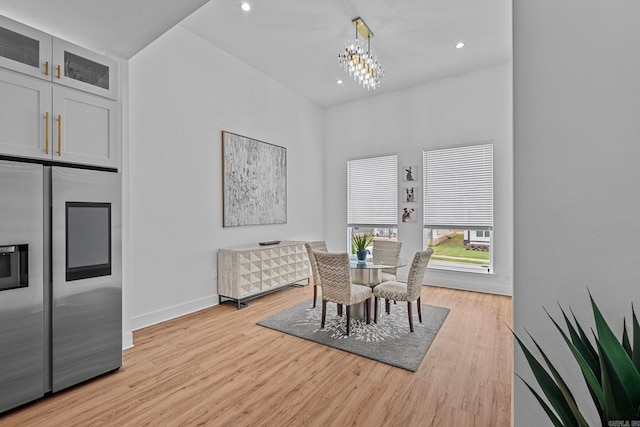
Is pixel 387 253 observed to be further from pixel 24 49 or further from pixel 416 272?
pixel 24 49

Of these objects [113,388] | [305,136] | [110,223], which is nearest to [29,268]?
[110,223]

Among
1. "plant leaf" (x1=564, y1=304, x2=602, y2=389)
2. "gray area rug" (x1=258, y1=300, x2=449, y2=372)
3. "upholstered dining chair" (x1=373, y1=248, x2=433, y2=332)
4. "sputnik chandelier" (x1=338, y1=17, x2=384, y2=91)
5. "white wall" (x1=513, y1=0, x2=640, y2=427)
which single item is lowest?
"gray area rug" (x1=258, y1=300, x2=449, y2=372)

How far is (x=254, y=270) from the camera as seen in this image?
13.8ft

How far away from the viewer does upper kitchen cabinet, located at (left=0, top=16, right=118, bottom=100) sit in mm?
1968

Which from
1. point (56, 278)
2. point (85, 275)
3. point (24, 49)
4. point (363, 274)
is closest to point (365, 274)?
point (363, 274)

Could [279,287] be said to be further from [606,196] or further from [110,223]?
[606,196]

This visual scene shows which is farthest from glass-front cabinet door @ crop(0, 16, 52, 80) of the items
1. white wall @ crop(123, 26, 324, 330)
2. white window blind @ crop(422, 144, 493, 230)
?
white window blind @ crop(422, 144, 493, 230)

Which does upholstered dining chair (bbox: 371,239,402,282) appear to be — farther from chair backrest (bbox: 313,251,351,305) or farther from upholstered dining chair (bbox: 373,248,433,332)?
chair backrest (bbox: 313,251,351,305)

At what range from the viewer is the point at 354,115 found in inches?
240

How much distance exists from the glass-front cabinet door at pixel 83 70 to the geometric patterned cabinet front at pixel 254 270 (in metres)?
2.33

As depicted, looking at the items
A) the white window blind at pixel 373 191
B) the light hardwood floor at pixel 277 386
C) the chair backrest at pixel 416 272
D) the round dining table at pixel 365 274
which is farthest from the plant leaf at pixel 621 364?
the white window blind at pixel 373 191

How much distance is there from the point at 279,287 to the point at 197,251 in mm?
1434

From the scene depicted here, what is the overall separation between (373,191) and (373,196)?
0.10 m

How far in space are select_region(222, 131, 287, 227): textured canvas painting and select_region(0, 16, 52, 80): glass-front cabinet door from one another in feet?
7.43
